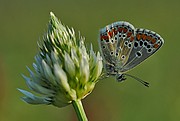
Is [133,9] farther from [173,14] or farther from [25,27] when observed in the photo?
[25,27]

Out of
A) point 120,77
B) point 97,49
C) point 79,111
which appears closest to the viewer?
point 79,111

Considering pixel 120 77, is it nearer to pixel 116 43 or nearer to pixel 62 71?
pixel 116 43

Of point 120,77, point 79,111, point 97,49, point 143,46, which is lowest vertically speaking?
point 79,111

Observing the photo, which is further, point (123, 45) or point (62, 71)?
point (123, 45)

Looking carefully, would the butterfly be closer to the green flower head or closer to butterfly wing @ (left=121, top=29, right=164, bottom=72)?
butterfly wing @ (left=121, top=29, right=164, bottom=72)

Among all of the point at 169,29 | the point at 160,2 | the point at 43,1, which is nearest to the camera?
the point at 169,29

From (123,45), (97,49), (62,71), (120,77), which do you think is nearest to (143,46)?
(123,45)

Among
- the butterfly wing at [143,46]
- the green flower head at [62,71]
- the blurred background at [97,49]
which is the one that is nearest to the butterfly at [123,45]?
the butterfly wing at [143,46]

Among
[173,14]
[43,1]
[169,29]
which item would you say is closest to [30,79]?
[169,29]
